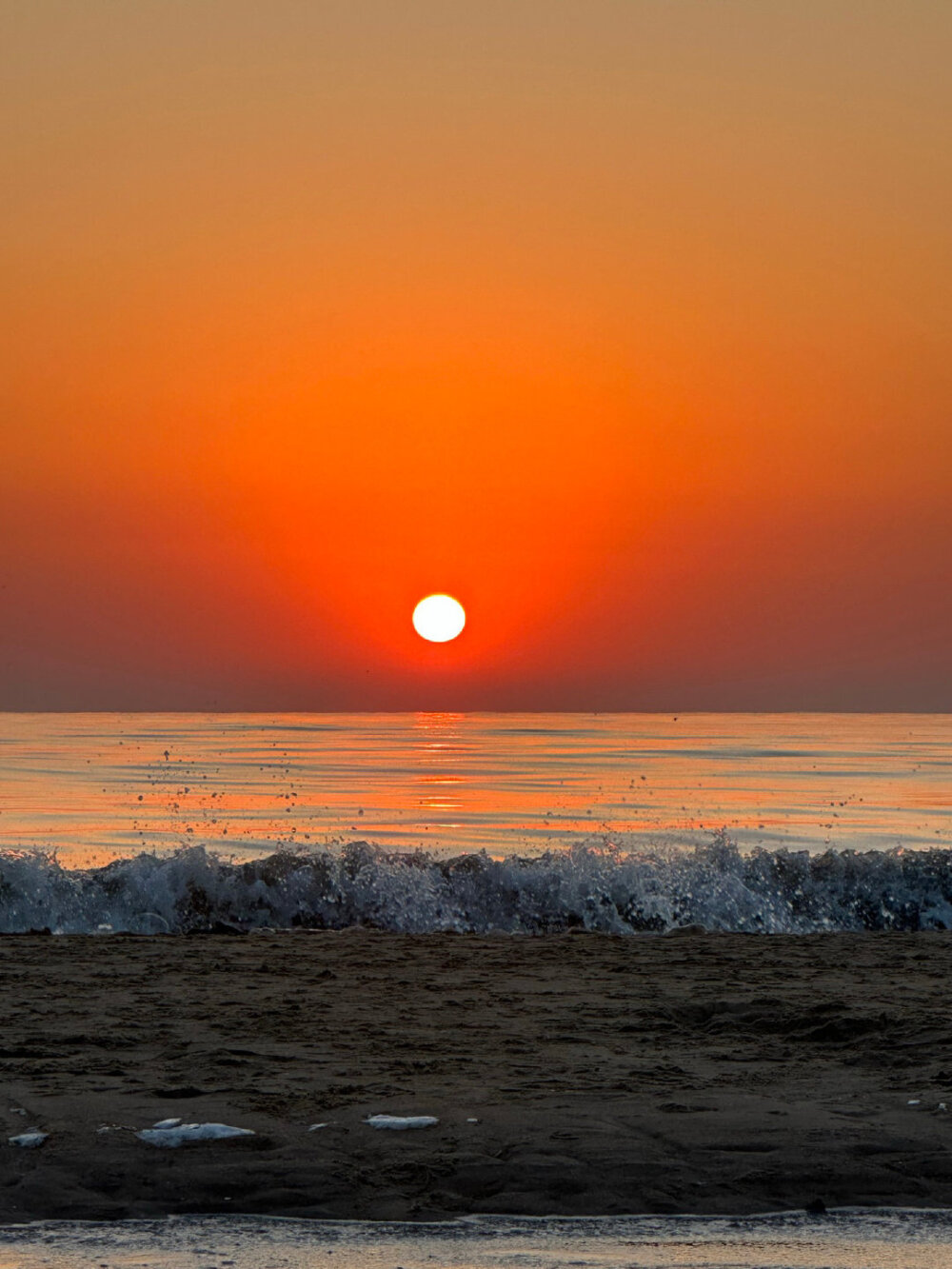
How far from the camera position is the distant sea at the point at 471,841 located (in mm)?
17141

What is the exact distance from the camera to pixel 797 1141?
20.3 ft

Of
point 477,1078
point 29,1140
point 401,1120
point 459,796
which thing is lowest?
point 459,796

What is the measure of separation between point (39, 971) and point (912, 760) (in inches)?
1747

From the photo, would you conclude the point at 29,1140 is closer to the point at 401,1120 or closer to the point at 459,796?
the point at 401,1120

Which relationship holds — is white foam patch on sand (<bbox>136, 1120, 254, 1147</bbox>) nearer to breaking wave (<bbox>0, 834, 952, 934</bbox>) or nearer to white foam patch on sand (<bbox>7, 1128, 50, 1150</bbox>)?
white foam patch on sand (<bbox>7, 1128, 50, 1150</bbox>)

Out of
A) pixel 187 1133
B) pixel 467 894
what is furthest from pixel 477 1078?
pixel 467 894

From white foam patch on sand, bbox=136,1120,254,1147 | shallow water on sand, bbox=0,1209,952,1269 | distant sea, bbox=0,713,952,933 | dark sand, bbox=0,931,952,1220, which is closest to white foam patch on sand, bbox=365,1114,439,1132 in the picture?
dark sand, bbox=0,931,952,1220

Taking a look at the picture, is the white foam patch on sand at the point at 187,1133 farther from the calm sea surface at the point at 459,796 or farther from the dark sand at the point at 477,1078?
the calm sea surface at the point at 459,796

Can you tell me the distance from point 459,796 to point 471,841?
9.40 m

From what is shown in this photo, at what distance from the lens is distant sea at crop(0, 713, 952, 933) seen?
56.2ft

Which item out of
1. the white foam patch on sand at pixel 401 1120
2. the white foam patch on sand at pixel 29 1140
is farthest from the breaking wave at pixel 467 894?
the white foam patch on sand at pixel 29 1140

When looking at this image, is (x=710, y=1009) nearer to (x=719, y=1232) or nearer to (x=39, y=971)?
(x=719, y=1232)

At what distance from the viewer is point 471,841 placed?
24703mm

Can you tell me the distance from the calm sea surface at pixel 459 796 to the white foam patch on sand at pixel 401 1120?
604 inches
